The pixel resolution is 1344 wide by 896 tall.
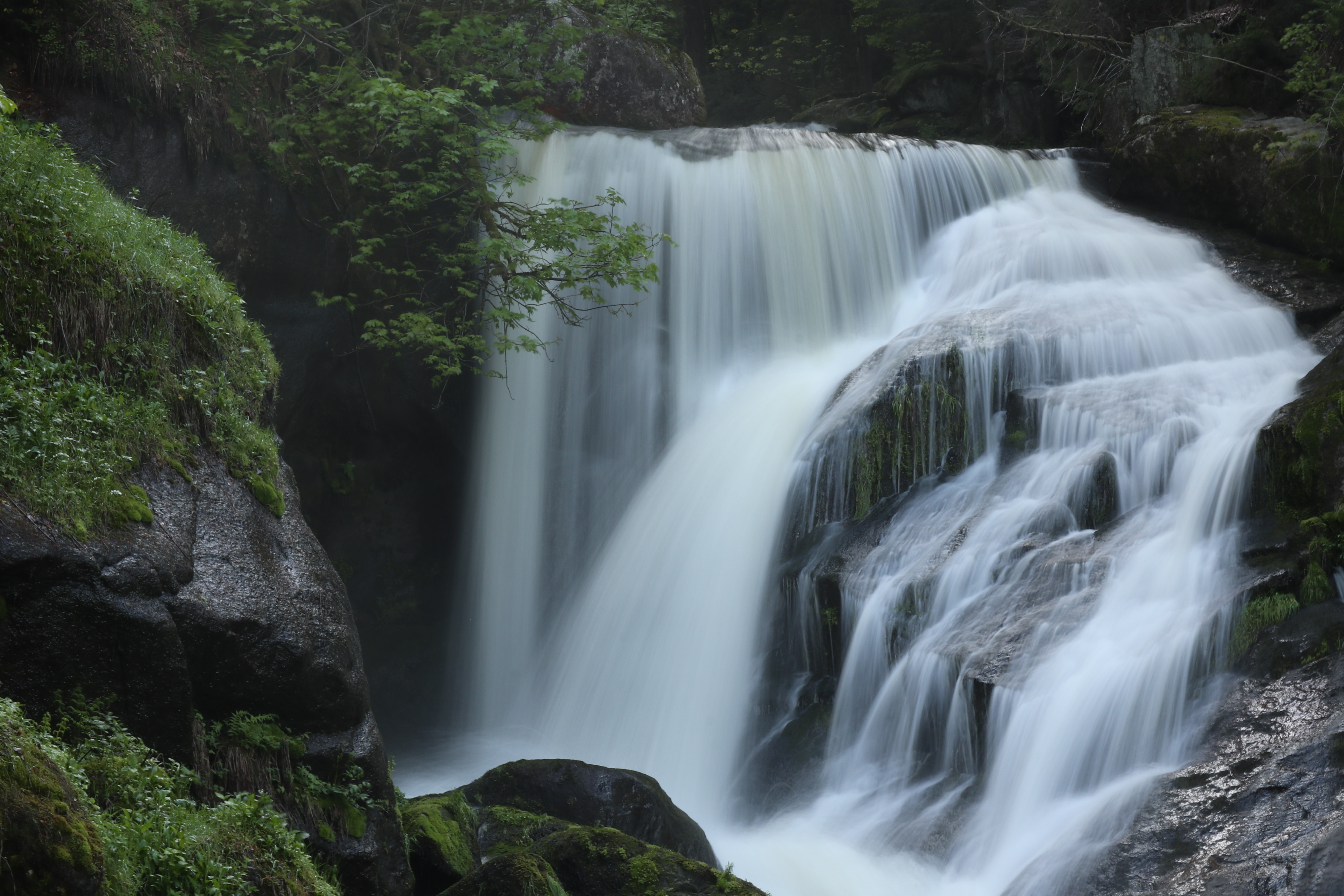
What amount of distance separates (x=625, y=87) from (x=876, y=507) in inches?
320

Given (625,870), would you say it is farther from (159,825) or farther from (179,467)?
(179,467)

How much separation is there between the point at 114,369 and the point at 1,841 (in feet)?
10.4

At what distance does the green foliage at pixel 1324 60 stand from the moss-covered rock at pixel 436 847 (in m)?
9.91

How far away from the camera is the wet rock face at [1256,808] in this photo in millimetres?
4266

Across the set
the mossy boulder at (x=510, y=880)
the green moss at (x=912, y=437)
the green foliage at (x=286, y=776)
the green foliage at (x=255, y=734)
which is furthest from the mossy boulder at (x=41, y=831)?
the green moss at (x=912, y=437)

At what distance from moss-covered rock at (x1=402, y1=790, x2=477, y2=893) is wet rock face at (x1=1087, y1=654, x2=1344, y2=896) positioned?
3.33m

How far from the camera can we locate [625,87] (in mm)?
13789

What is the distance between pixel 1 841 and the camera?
220 centimetres

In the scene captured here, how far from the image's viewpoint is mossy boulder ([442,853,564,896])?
432 cm

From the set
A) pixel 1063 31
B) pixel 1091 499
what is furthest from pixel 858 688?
pixel 1063 31

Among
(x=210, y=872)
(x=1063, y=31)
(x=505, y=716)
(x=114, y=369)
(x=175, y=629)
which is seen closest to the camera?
(x=210, y=872)

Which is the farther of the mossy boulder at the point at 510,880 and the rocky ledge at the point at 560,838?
the rocky ledge at the point at 560,838

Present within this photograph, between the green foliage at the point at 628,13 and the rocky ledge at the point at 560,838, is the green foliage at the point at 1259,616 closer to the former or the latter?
the rocky ledge at the point at 560,838

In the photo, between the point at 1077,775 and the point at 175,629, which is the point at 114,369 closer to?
the point at 175,629
